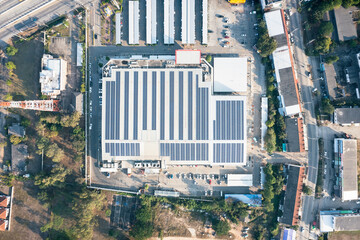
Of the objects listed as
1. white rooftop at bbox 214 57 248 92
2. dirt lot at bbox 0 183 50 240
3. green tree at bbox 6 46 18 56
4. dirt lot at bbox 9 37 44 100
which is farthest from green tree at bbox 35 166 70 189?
white rooftop at bbox 214 57 248 92

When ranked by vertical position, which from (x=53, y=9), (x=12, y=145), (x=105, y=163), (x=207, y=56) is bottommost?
(x=105, y=163)

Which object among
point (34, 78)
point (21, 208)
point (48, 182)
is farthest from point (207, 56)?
point (21, 208)

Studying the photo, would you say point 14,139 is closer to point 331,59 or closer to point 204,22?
point 204,22

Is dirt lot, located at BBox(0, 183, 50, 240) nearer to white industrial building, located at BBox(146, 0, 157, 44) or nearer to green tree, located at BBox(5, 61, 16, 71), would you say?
green tree, located at BBox(5, 61, 16, 71)

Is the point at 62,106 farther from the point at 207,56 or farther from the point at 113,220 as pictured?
the point at 207,56

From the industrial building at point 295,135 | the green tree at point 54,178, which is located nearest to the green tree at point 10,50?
the green tree at point 54,178

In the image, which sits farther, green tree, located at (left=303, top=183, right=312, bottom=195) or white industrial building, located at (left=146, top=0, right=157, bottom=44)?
white industrial building, located at (left=146, top=0, right=157, bottom=44)

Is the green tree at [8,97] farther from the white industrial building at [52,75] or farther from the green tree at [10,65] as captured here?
the white industrial building at [52,75]
